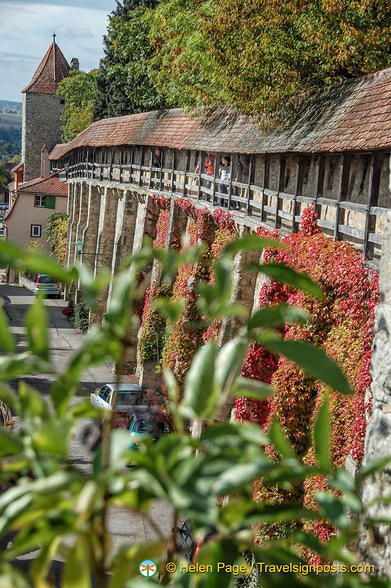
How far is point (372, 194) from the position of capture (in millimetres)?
10352

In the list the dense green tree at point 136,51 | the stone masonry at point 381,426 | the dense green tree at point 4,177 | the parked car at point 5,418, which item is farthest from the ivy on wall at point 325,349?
the dense green tree at point 4,177

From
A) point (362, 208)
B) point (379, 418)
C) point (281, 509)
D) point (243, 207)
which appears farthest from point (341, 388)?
point (243, 207)

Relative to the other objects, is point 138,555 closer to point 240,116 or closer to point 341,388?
point 341,388

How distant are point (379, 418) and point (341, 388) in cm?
261

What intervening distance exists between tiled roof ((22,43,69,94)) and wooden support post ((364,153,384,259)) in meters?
66.0

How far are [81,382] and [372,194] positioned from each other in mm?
13298

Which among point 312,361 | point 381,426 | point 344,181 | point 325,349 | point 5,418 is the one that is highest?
point 344,181

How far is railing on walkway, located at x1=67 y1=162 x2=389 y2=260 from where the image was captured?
1062 cm

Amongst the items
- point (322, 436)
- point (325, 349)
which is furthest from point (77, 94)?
point (322, 436)

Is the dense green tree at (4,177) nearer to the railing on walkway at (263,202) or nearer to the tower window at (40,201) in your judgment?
the tower window at (40,201)

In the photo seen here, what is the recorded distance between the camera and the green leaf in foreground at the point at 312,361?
5.57 feet

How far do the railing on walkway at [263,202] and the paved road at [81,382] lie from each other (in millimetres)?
4234

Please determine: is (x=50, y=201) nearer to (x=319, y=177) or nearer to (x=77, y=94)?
(x=77, y=94)

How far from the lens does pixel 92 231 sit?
126ft
